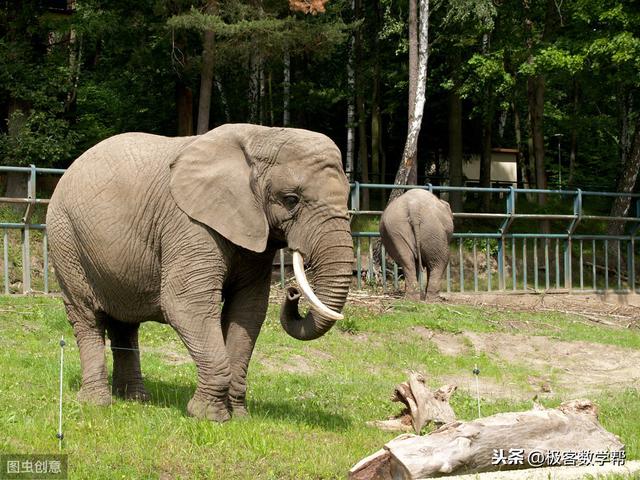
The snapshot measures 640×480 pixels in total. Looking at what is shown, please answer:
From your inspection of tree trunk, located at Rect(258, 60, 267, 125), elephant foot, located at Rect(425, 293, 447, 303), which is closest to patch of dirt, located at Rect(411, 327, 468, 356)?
elephant foot, located at Rect(425, 293, 447, 303)

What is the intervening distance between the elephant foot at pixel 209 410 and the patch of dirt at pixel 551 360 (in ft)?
17.3

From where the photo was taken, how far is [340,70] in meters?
38.1

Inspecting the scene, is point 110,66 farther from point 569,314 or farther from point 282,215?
point 282,215

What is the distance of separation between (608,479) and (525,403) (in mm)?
4695

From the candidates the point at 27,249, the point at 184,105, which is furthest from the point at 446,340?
the point at 184,105

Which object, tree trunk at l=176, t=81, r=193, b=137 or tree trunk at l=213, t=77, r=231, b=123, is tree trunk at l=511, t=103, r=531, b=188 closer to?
tree trunk at l=213, t=77, r=231, b=123

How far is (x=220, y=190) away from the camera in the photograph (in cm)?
853

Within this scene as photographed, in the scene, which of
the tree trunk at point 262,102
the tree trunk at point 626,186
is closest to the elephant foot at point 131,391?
the tree trunk at point 626,186

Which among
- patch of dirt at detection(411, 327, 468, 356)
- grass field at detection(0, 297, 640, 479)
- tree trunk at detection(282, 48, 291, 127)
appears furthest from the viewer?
tree trunk at detection(282, 48, 291, 127)

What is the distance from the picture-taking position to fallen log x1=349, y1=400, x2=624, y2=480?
624 centimetres

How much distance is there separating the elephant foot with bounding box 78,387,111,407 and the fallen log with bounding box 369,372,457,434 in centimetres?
249

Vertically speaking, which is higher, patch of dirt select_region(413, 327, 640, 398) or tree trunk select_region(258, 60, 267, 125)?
tree trunk select_region(258, 60, 267, 125)

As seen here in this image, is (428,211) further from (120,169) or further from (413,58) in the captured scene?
(120,169)

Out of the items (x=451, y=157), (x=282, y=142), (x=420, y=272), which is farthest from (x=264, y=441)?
(x=451, y=157)
